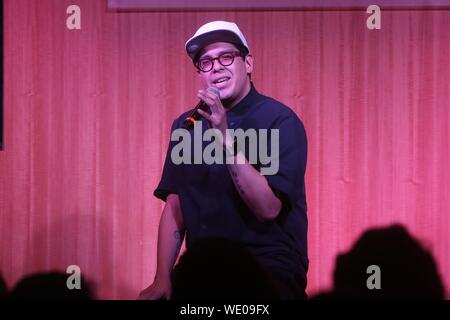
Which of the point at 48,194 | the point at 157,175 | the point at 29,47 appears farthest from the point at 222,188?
the point at 29,47

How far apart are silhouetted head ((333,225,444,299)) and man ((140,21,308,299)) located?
283 millimetres

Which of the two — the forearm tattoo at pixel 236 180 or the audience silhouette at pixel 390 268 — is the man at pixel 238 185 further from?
the audience silhouette at pixel 390 268

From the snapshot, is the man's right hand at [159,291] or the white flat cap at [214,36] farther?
the white flat cap at [214,36]

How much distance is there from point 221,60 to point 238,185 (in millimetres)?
536

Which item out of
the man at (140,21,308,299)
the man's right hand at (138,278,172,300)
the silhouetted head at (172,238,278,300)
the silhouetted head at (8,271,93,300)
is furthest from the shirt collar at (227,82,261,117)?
the silhouetted head at (8,271,93,300)

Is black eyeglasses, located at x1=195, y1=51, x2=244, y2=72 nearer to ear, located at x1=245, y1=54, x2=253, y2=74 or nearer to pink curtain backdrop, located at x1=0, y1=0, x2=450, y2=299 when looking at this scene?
ear, located at x1=245, y1=54, x2=253, y2=74

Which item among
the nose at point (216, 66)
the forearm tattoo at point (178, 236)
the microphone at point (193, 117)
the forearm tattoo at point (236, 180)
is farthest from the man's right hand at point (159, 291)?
the nose at point (216, 66)

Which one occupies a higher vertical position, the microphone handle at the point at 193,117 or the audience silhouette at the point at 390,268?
the microphone handle at the point at 193,117

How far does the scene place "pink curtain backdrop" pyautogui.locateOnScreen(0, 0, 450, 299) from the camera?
2416 mm

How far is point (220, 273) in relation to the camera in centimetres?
212

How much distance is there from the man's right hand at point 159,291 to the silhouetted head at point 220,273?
0.08 feet

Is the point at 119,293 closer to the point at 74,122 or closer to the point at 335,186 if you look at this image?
the point at 74,122

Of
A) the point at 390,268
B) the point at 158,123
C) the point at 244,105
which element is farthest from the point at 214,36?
the point at 390,268

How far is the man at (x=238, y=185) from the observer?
2035 millimetres
